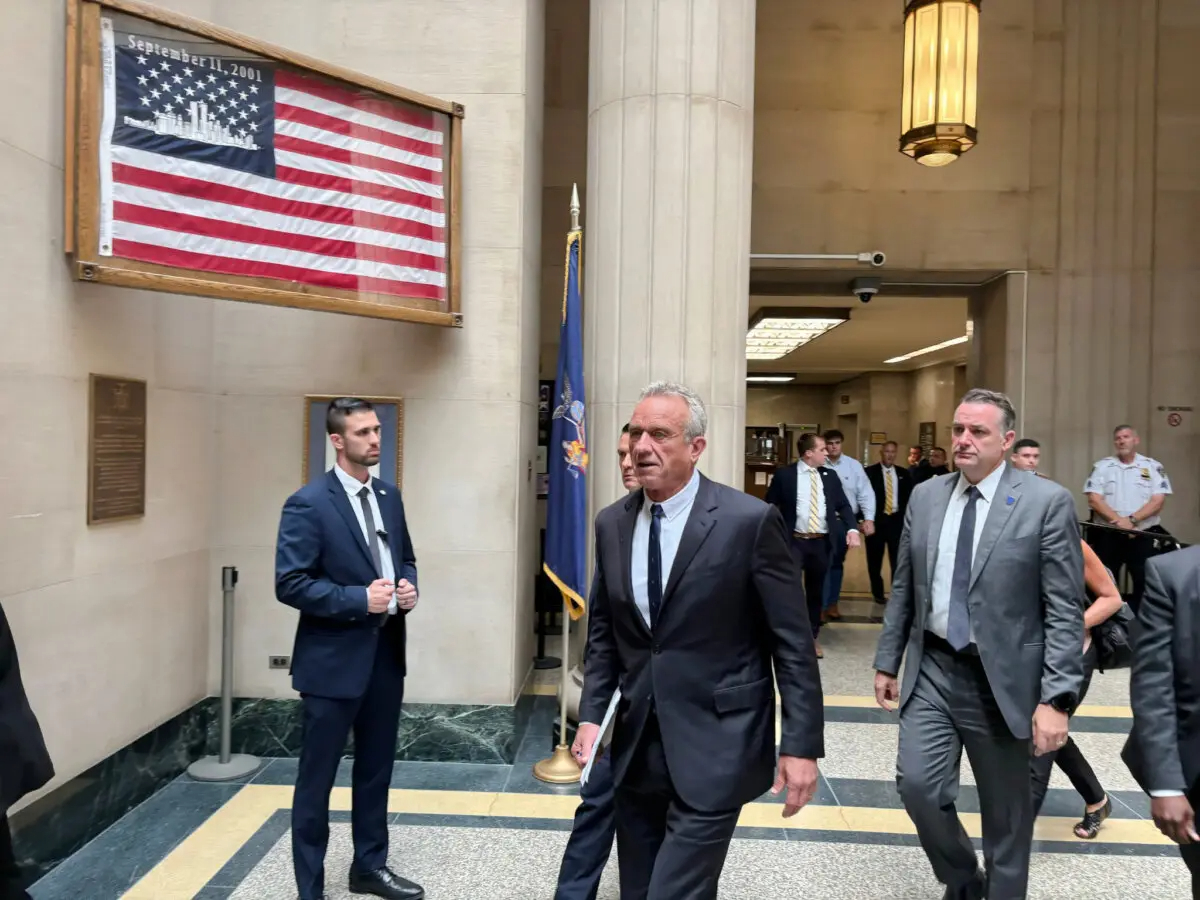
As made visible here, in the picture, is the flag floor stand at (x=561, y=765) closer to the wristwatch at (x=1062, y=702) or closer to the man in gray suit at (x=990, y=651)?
the man in gray suit at (x=990, y=651)

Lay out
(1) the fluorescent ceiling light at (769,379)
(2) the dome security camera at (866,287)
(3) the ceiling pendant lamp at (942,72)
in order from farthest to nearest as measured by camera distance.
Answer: (1) the fluorescent ceiling light at (769,379)
(2) the dome security camera at (866,287)
(3) the ceiling pendant lamp at (942,72)

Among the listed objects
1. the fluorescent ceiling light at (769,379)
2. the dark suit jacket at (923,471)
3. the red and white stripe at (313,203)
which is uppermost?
the fluorescent ceiling light at (769,379)

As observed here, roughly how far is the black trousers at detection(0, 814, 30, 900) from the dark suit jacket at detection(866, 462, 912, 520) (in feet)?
30.5

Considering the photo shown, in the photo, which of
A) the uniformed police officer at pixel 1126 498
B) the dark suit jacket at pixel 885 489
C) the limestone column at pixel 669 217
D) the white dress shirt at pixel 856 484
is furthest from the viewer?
the dark suit jacket at pixel 885 489

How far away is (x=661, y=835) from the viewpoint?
232 cm

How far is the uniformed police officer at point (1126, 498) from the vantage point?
7.77 m

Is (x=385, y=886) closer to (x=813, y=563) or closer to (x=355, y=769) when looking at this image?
(x=355, y=769)

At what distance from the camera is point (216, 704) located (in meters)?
4.71

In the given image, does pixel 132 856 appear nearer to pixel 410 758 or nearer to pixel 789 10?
pixel 410 758

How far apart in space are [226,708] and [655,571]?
11.3 ft

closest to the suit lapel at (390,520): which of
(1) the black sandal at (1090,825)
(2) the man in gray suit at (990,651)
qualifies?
(2) the man in gray suit at (990,651)

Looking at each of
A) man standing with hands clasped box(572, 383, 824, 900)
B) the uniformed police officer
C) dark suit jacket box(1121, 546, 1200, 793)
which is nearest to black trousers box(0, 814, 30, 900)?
man standing with hands clasped box(572, 383, 824, 900)

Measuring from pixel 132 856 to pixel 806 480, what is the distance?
5.64m

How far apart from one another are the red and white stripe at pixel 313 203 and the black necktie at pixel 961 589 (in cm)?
312
